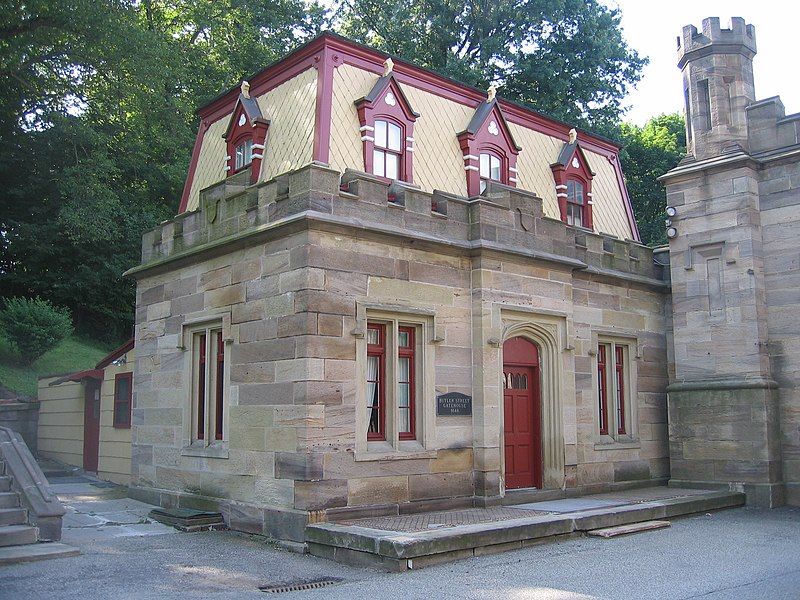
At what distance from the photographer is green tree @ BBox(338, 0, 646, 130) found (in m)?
29.4

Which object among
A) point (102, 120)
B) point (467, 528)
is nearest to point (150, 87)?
point (102, 120)

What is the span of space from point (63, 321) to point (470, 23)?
17903mm

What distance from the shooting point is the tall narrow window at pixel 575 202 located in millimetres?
17986

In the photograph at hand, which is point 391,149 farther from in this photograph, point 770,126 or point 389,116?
point 770,126

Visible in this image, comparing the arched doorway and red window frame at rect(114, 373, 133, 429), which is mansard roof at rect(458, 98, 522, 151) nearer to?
the arched doorway

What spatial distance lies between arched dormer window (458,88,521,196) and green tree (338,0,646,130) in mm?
13481

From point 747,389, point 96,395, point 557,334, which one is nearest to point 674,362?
point 747,389

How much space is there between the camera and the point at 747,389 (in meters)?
15.5

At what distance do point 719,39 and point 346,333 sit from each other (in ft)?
35.1

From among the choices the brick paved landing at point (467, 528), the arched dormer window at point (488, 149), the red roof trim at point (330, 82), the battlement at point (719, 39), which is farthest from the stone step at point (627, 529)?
the battlement at point (719, 39)

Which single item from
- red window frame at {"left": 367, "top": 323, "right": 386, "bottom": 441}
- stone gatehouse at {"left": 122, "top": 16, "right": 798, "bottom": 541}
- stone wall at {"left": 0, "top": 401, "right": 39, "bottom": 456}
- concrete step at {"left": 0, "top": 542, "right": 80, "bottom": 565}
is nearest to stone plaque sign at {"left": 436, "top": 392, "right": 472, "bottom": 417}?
stone gatehouse at {"left": 122, "top": 16, "right": 798, "bottom": 541}

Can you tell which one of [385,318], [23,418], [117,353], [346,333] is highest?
[385,318]

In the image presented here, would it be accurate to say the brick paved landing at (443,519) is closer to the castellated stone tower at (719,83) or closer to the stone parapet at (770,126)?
the castellated stone tower at (719,83)

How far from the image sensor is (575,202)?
59.7ft
